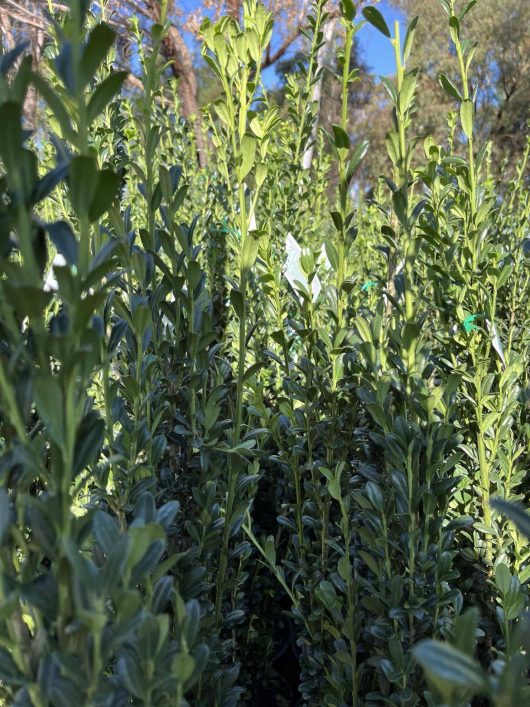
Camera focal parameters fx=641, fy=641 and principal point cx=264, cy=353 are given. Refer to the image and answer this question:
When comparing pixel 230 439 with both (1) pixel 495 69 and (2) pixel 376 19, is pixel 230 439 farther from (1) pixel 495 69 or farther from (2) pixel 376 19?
(1) pixel 495 69

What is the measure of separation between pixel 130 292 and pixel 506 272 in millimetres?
919

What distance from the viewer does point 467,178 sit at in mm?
1445

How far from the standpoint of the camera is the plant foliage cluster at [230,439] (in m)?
0.54

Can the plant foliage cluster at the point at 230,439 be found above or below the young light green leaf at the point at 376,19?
below

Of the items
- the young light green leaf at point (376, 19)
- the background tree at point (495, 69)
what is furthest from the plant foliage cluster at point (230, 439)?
the background tree at point (495, 69)

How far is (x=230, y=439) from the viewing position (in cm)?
110

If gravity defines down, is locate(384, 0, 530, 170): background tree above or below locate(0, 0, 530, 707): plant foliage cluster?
above

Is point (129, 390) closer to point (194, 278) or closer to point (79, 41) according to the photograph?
point (194, 278)

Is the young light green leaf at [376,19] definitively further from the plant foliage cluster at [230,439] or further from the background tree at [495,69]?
the background tree at [495,69]

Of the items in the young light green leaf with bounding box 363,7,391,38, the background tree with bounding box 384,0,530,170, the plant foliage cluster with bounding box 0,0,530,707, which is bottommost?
the plant foliage cluster with bounding box 0,0,530,707

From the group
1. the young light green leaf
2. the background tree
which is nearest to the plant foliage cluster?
the young light green leaf

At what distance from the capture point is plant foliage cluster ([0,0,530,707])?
54 centimetres

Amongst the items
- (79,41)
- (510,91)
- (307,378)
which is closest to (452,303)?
(307,378)

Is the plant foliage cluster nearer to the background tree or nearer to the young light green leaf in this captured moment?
the young light green leaf
